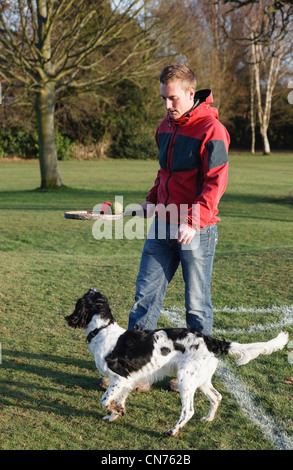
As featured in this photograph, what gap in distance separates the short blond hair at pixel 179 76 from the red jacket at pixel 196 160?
0.21 m

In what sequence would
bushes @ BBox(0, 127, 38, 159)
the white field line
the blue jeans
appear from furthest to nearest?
bushes @ BBox(0, 127, 38, 159)
the blue jeans
the white field line

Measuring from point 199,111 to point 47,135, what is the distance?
18.5 metres

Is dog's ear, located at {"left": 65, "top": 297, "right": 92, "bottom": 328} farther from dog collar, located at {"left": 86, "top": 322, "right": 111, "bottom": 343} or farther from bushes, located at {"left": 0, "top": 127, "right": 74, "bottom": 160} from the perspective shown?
bushes, located at {"left": 0, "top": 127, "right": 74, "bottom": 160}

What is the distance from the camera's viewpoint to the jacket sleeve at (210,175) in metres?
3.72

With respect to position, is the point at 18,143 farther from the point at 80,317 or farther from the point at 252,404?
the point at 252,404

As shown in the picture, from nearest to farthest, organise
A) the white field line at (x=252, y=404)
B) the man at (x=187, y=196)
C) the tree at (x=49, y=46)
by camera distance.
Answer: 1. the white field line at (x=252, y=404)
2. the man at (x=187, y=196)
3. the tree at (x=49, y=46)

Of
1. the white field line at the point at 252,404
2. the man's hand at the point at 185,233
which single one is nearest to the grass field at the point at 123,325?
the white field line at the point at 252,404

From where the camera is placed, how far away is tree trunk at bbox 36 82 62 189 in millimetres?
21172

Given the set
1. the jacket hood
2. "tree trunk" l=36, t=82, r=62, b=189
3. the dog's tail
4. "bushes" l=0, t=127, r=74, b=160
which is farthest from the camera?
"bushes" l=0, t=127, r=74, b=160

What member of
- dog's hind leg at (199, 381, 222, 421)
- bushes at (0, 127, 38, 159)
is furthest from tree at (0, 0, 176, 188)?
bushes at (0, 127, 38, 159)

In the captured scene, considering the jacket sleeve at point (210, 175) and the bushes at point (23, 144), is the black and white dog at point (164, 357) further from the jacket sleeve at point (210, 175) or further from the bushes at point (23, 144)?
the bushes at point (23, 144)

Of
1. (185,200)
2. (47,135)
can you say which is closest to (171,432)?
(185,200)

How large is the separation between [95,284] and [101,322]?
3.68 metres
